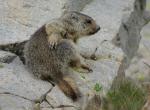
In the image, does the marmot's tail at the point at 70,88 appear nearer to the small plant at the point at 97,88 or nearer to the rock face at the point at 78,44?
the rock face at the point at 78,44

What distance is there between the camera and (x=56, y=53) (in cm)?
1018

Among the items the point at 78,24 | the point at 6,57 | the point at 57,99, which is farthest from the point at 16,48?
the point at 57,99

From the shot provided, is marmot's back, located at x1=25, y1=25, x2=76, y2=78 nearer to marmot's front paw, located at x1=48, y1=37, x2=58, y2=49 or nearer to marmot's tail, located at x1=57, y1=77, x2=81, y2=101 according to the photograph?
marmot's front paw, located at x1=48, y1=37, x2=58, y2=49

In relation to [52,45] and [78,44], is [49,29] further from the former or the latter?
[78,44]

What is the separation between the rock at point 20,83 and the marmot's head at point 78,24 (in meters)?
1.21

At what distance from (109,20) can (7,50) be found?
3.12m

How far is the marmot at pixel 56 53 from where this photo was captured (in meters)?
9.92

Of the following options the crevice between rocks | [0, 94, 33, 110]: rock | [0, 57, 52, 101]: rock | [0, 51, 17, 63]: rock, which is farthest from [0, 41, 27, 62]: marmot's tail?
the crevice between rocks

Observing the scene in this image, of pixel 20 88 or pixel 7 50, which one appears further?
pixel 7 50

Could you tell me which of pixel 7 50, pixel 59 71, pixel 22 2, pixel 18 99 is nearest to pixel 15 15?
pixel 22 2

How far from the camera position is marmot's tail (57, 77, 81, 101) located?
9.57 metres

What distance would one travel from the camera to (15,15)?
12.0 m

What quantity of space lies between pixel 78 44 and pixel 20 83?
7.30 ft

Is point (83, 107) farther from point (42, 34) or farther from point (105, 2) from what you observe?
point (105, 2)
